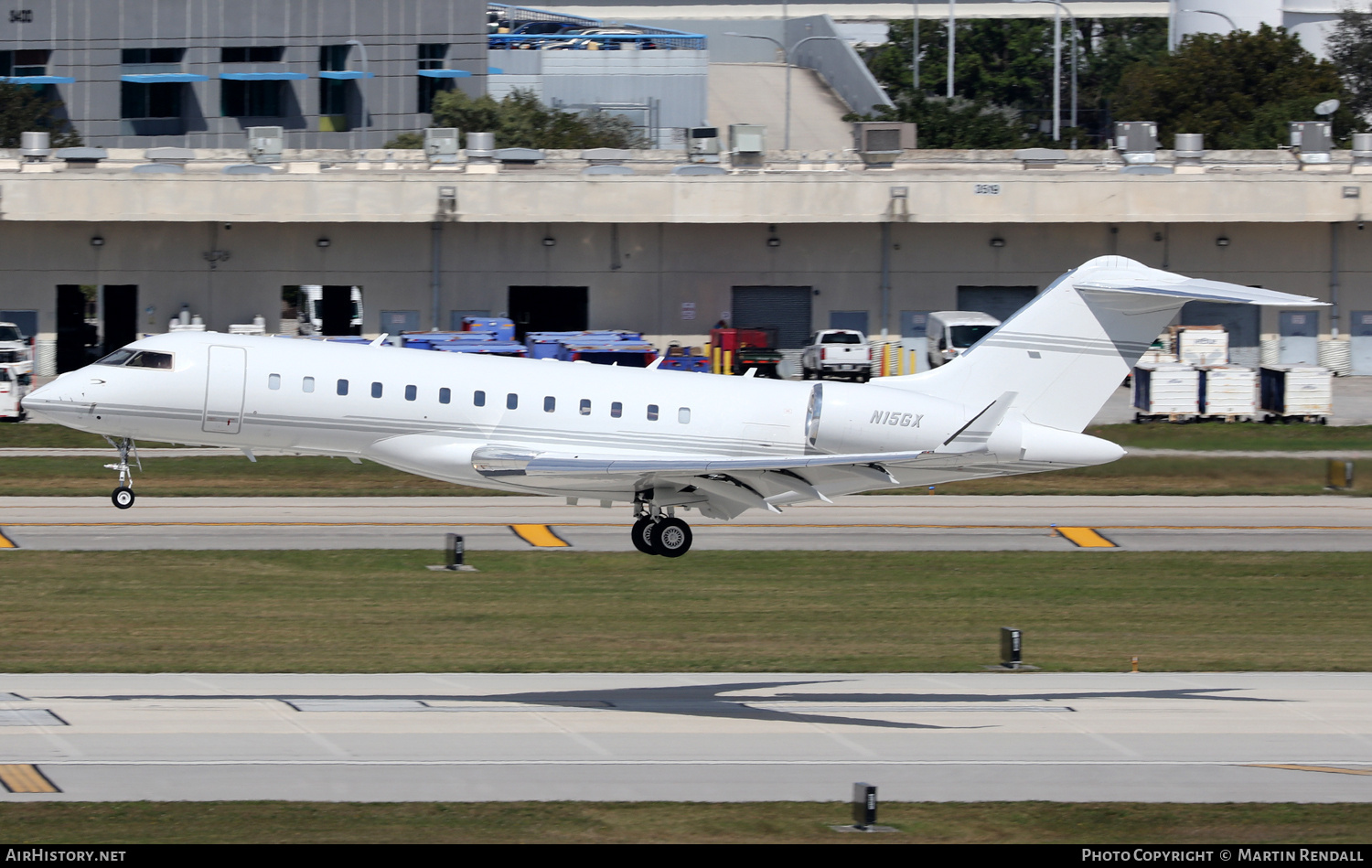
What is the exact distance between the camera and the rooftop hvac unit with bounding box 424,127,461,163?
217 ft

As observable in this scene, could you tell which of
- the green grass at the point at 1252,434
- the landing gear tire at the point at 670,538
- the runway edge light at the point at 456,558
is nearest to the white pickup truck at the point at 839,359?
the green grass at the point at 1252,434

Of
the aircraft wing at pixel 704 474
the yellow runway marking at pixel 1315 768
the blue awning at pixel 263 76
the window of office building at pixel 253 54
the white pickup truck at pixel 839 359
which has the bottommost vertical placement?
the yellow runway marking at pixel 1315 768

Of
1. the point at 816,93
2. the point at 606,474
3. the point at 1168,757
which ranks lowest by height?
the point at 1168,757

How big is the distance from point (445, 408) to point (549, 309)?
39.1 metres

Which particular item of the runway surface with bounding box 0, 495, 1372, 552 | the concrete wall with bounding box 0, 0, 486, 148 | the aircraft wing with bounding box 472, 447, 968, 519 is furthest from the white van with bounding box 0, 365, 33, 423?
the concrete wall with bounding box 0, 0, 486, 148

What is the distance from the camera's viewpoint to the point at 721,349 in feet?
211

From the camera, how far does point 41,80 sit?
356 ft

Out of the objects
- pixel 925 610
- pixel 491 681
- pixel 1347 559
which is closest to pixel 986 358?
pixel 925 610

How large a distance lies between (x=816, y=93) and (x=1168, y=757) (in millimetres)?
104287

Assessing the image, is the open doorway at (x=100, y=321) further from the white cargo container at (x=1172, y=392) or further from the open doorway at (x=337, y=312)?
the white cargo container at (x=1172, y=392)

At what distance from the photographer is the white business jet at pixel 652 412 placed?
28.0 m

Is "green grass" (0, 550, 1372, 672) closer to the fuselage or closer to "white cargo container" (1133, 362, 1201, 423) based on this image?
the fuselage

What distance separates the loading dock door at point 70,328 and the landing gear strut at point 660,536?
43.3 meters

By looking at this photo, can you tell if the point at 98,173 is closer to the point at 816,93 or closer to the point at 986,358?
the point at 986,358
